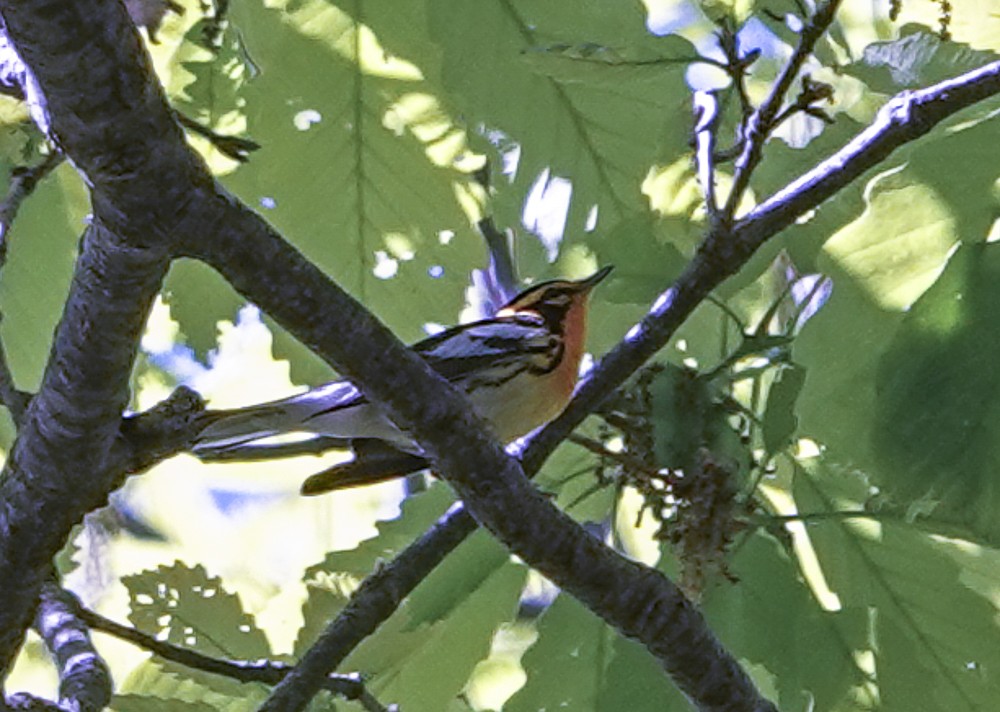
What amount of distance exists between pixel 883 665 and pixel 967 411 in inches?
17.2

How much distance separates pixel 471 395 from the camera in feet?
9.38

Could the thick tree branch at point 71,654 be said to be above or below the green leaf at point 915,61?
below

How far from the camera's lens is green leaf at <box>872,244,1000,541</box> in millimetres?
1649

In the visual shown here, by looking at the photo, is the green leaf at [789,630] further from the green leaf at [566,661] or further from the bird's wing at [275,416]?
the bird's wing at [275,416]

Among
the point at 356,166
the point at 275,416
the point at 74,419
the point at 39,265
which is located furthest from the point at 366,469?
the point at 74,419

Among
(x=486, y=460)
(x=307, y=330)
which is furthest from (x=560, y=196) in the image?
(x=307, y=330)

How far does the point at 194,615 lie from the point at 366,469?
1.10 ft

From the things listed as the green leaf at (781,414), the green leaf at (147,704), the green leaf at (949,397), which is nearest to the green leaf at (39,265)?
the green leaf at (147,704)

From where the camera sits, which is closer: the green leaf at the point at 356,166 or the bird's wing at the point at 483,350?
the green leaf at the point at 356,166

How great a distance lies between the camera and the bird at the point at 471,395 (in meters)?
2.37

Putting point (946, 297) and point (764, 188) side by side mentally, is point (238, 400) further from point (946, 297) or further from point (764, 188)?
point (946, 297)

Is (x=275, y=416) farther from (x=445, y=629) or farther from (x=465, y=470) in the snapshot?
(x=465, y=470)

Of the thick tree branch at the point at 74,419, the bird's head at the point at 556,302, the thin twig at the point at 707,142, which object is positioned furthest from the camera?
the bird's head at the point at 556,302

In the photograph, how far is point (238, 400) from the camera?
120 inches
